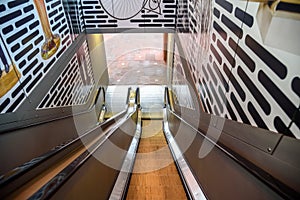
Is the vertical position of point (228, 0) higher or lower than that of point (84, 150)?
higher

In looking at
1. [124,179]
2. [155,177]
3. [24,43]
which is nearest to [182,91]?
[155,177]

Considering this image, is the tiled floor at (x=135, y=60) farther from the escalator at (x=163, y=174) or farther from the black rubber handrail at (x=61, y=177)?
the black rubber handrail at (x=61, y=177)

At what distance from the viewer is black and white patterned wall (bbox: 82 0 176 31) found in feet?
18.2

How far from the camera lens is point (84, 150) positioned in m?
1.64

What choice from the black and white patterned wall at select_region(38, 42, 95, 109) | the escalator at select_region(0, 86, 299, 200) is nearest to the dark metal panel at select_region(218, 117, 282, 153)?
the escalator at select_region(0, 86, 299, 200)

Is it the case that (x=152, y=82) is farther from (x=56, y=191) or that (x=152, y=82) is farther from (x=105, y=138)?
(x=56, y=191)

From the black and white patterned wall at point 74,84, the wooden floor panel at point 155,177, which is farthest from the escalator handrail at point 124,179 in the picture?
the black and white patterned wall at point 74,84

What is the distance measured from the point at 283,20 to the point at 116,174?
7.22 ft

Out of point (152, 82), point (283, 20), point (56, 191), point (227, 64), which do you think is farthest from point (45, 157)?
point (152, 82)

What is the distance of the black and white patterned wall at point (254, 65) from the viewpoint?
1069mm

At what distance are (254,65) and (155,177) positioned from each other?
77.7 inches

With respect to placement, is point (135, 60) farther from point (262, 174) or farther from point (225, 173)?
point (262, 174)

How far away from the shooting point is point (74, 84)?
4895 millimetres

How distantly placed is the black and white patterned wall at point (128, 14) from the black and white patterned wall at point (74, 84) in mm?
803
